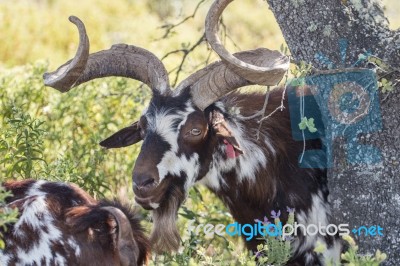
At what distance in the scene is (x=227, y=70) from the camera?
275 inches

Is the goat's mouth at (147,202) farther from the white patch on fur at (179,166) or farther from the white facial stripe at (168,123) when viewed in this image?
the white facial stripe at (168,123)

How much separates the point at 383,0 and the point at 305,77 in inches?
33.4

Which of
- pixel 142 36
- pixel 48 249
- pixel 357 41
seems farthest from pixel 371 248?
pixel 142 36

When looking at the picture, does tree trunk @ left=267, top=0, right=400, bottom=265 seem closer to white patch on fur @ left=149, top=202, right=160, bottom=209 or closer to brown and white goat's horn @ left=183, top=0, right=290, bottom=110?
brown and white goat's horn @ left=183, top=0, right=290, bottom=110

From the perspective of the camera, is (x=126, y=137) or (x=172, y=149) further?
(x=126, y=137)

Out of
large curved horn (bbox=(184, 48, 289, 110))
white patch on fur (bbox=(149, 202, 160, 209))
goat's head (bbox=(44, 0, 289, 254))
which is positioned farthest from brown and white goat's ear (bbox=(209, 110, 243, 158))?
white patch on fur (bbox=(149, 202, 160, 209))

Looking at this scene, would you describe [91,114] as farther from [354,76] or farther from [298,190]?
[354,76]

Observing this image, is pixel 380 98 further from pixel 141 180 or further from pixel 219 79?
pixel 141 180

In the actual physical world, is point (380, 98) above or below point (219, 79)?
below

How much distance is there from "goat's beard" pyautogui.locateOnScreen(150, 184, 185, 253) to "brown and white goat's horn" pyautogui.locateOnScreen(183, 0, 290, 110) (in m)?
0.61

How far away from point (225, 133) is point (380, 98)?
3.44 feet

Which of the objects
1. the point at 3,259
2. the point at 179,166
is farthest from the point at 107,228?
the point at 179,166

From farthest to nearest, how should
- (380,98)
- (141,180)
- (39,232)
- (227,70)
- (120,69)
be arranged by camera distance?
(120,69)
(227,70)
(141,180)
(380,98)
(39,232)
